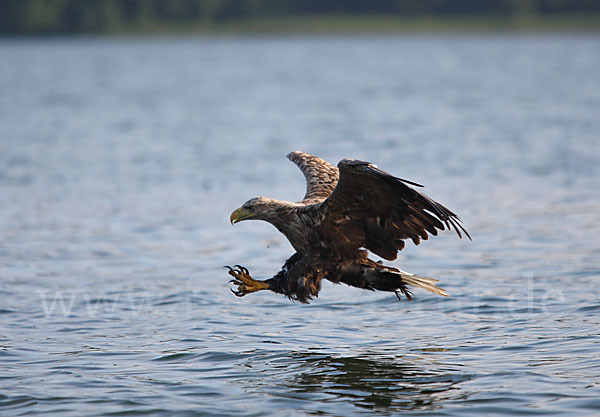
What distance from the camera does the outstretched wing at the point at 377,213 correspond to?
6.72m

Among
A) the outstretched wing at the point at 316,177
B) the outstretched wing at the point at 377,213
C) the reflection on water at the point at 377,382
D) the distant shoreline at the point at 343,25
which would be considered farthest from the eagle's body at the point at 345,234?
the distant shoreline at the point at 343,25

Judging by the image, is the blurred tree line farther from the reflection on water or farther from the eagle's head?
the reflection on water

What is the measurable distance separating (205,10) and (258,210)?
67.4m

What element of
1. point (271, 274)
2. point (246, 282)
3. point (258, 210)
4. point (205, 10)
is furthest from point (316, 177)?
point (205, 10)

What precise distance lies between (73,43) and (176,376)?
245ft

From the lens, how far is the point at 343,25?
7462 centimetres

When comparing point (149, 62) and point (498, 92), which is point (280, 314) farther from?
point (149, 62)

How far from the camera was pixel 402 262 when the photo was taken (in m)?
10.3

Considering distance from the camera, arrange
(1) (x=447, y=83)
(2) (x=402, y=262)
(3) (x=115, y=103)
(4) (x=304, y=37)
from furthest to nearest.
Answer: (4) (x=304, y=37) < (1) (x=447, y=83) < (3) (x=115, y=103) < (2) (x=402, y=262)

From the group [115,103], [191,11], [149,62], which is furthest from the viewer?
[191,11]

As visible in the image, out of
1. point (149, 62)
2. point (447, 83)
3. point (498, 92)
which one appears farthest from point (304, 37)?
point (498, 92)

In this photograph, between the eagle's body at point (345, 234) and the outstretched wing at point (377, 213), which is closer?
the outstretched wing at point (377, 213)

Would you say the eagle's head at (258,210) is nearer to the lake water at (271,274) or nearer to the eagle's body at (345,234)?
the eagle's body at (345,234)

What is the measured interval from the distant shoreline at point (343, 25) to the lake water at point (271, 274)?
4494cm
